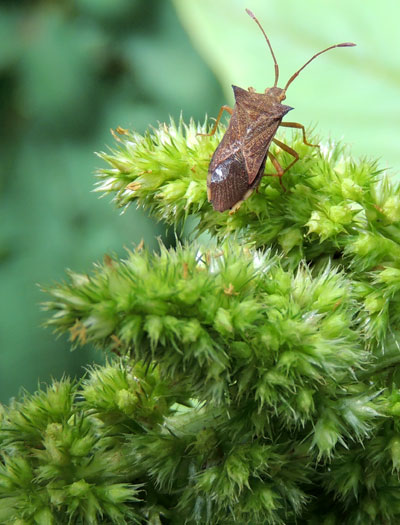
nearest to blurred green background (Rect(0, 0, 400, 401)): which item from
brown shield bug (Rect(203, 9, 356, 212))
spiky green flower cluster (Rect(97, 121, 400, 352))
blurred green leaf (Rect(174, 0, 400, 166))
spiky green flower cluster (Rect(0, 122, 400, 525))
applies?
blurred green leaf (Rect(174, 0, 400, 166))

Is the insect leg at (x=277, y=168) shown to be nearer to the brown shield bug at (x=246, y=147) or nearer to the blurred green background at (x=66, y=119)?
the brown shield bug at (x=246, y=147)

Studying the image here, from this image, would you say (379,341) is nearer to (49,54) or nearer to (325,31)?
(325,31)

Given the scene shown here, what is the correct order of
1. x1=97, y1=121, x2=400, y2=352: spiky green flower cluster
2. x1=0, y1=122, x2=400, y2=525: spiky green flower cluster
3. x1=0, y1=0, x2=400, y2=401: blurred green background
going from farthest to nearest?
x1=0, y1=0, x2=400, y2=401: blurred green background, x1=97, y1=121, x2=400, y2=352: spiky green flower cluster, x1=0, y1=122, x2=400, y2=525: spiky green flower cluster

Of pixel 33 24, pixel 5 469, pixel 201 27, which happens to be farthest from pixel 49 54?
pixel 5 469

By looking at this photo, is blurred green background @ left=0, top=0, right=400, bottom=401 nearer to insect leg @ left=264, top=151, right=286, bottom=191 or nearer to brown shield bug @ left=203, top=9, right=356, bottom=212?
brown shield bug @ left=203, top=9, right=356, bottom=212

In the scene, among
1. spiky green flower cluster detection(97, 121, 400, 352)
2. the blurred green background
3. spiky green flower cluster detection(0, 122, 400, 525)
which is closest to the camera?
spiky green flower cluster detection(0, 122, 400, 525)

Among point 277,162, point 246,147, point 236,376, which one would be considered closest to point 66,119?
point 246,147

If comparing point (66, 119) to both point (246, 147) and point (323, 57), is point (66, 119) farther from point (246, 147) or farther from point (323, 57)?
point (246, 147)

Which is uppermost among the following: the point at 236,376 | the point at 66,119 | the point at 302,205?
the point at 302,205
